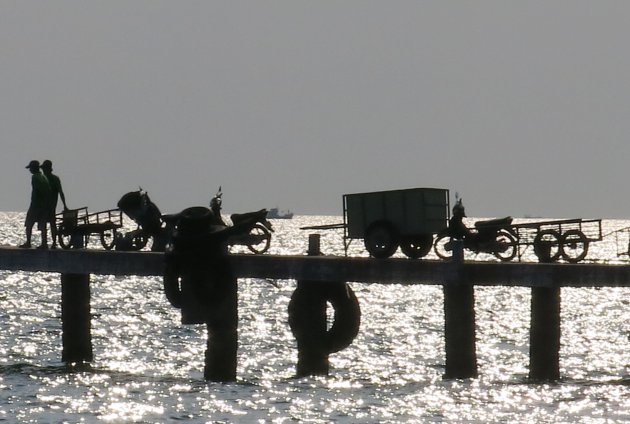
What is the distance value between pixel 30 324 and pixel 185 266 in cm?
2719

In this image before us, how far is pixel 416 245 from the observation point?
3022 centimetres

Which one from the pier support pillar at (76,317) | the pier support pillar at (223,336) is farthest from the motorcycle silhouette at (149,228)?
the pier support pillar at (223,336)

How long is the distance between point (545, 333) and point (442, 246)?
6334mm

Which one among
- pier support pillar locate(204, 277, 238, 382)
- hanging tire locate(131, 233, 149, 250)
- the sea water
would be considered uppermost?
hanging tire locate(131, 233, 149, 250)

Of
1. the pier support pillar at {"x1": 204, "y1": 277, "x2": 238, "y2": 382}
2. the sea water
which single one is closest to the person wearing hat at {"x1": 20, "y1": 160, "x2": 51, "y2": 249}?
the sea water

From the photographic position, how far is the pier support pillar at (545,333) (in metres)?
26.9

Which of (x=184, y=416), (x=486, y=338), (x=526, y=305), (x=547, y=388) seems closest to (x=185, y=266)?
(x=184, y=416)

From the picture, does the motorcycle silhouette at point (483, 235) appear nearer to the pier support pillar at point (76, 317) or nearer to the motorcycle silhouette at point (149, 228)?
the motorcycle silhouette at point (149, 228)

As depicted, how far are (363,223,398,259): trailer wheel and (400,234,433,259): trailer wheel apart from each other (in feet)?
2.39

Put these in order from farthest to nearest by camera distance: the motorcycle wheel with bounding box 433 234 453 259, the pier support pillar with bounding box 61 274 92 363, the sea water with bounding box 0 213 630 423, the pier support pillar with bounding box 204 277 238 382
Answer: the pier support pillar with bounding box 61 274 92 363 → the motorcycle wheel with bounding box 433 234 453 259 → the pier support pillar with bounding box 204 277 238 382 → the sea water with bounding box 0 213 630 423

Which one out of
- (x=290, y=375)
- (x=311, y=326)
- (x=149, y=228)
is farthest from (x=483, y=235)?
(x=149, y=228)

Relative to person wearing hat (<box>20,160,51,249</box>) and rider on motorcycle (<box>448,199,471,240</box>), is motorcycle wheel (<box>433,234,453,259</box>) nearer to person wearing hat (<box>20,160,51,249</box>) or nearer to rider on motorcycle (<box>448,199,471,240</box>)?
rider on motorcycle (<box>448,199,471,240</box>)

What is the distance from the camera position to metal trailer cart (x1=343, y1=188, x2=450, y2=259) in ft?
96.2

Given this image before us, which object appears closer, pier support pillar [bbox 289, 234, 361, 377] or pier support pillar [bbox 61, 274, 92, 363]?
pier support pillar [bbox 289, 234, 361, 377]
